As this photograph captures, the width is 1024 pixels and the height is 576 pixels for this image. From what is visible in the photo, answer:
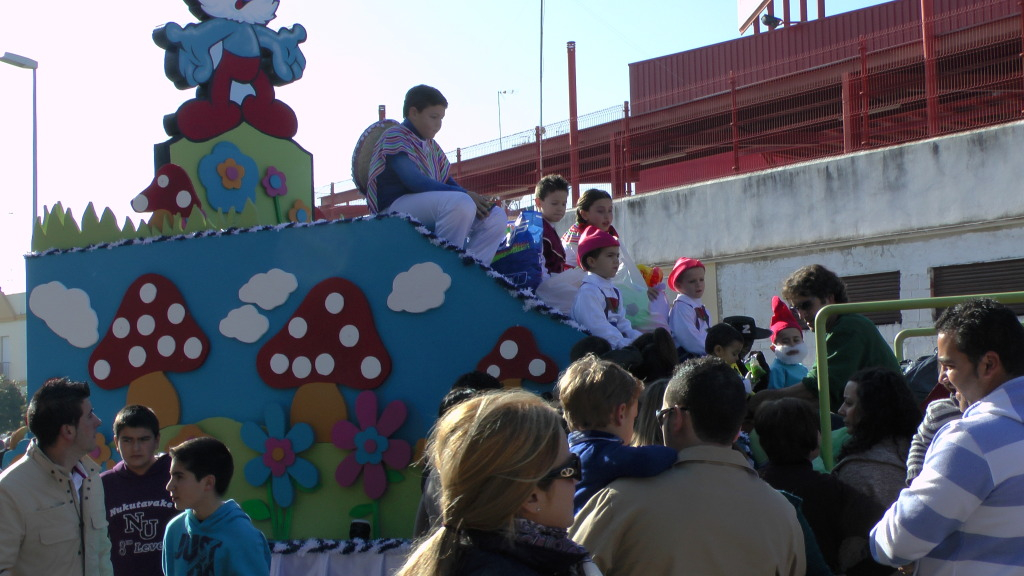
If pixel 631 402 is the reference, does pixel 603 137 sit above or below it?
above

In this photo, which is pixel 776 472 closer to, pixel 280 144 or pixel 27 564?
pixel 27 564

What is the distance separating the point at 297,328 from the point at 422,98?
5.54 feet

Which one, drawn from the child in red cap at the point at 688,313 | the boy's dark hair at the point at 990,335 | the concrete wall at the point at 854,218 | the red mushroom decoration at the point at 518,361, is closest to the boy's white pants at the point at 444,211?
the red mushroom decoration at the point at 518,361

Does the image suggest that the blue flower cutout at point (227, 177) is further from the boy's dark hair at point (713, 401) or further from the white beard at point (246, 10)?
the boy's dark hair at point (713, 401)

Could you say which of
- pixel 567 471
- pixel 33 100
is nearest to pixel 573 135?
pixel 33 100

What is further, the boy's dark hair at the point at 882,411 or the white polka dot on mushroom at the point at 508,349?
the white polka dot on mushroom at the point at 508,349

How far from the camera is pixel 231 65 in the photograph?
8.05m

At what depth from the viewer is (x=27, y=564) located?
3.95m

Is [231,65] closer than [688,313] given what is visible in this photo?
No

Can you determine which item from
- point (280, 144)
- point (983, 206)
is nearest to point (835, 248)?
point (983, 206)

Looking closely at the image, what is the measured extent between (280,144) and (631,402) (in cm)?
583

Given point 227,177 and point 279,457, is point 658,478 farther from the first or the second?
point 227,177

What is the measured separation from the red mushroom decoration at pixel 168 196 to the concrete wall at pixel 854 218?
7683mm

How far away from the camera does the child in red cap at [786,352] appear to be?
6.38 metres
